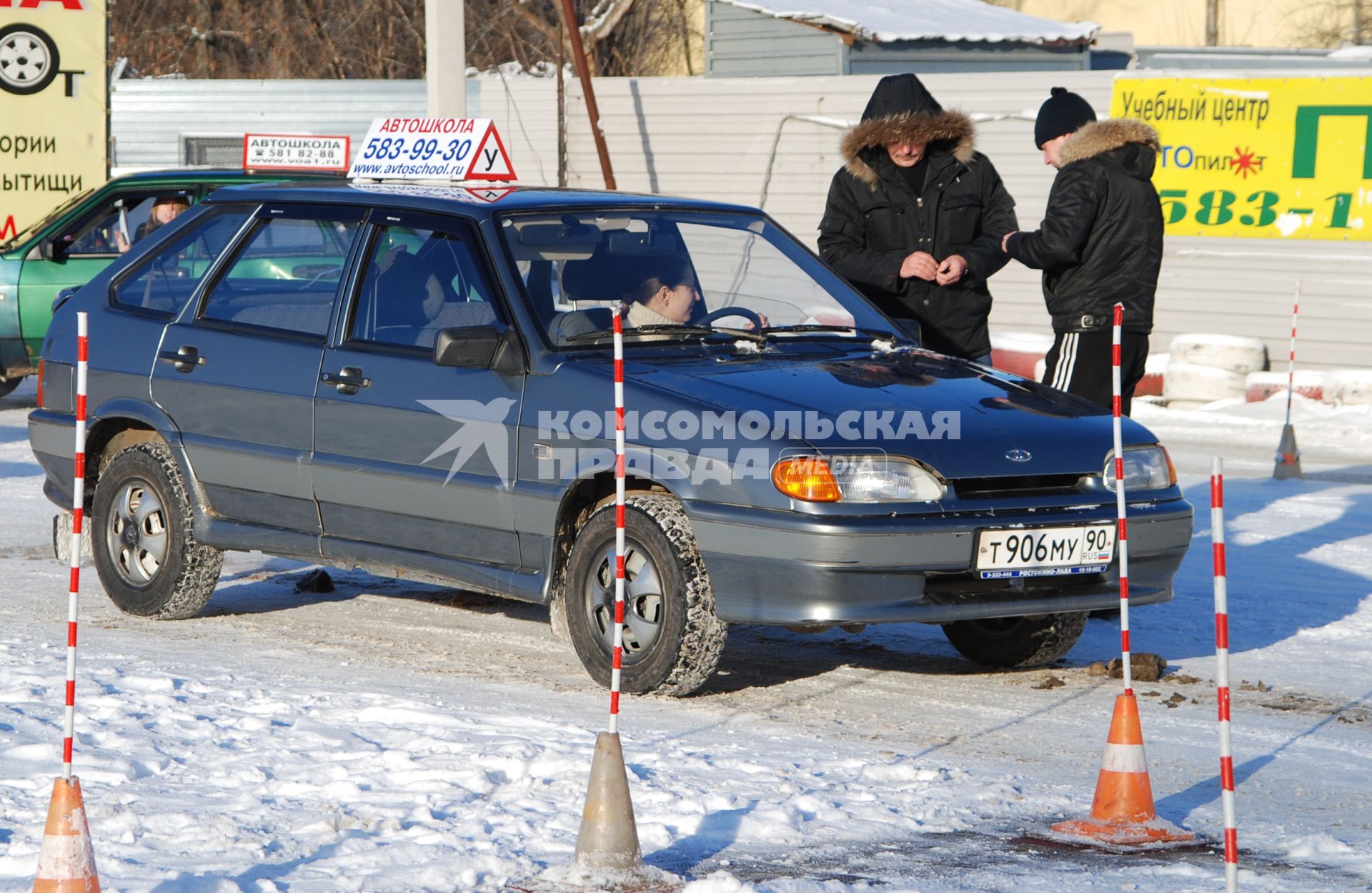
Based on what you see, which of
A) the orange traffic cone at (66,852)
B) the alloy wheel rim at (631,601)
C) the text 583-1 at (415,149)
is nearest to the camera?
the orange traffic cone at (66,852)

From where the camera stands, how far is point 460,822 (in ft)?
14.7

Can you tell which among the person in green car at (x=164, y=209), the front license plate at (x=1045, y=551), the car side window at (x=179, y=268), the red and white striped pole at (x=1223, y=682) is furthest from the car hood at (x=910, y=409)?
the person in green car at (x=164, y=209)

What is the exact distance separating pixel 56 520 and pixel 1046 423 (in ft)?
13.4

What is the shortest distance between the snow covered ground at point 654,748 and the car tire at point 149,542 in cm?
14

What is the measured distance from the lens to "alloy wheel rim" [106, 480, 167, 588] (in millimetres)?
7188

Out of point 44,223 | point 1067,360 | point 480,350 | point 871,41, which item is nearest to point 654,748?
point 480,350

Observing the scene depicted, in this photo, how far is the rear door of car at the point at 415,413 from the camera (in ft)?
20.5

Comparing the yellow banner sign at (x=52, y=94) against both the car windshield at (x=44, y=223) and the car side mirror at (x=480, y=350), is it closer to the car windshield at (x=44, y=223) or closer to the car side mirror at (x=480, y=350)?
the car windshield at (x=44, y=223)

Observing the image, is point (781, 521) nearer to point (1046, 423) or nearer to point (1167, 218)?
point (1046, 423)

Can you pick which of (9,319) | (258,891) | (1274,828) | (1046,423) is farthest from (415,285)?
(9,319)

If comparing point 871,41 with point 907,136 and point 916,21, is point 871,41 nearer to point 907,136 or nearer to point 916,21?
point 916,21

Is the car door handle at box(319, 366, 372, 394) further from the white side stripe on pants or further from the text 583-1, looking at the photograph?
the text 583-1

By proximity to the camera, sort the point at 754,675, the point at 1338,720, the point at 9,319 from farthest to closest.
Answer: the point at 9,319, the point at 754,675, the point at 1338,720

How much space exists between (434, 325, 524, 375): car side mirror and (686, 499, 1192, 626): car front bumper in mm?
880
